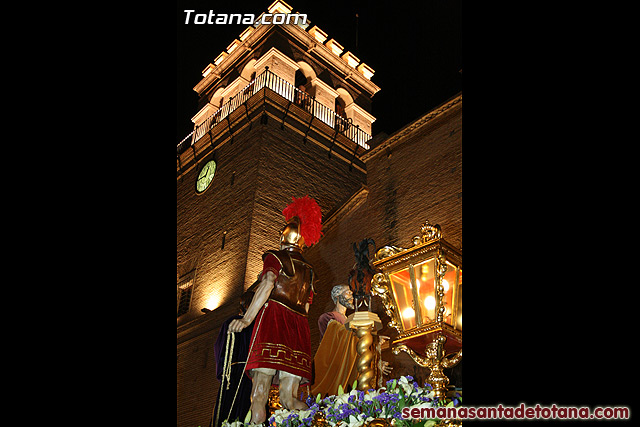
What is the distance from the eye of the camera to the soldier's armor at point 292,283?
7.11 metres

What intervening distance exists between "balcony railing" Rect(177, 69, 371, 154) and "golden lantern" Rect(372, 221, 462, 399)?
1188 centimetres

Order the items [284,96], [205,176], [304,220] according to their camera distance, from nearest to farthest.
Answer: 1. [304,220]
2. [284,96]
3. [205,176]

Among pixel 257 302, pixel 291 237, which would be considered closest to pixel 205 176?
pixel 291 237

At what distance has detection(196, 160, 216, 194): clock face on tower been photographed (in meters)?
18.1

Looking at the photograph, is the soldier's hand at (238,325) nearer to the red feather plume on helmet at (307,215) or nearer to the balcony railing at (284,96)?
the red feather plume on helmet at (307,215)

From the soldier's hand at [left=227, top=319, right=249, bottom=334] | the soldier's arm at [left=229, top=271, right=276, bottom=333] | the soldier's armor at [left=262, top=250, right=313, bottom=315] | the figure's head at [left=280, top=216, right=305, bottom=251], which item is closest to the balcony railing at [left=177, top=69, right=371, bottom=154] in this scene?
the figure's head at [left=280, top=216, right=305, bottom=251]

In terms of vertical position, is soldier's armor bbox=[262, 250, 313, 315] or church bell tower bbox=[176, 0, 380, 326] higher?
church bell tower bbox=[176, 0, 380, 326]

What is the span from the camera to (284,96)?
18.2m

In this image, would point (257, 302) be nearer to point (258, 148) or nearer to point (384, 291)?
point (384, 291)

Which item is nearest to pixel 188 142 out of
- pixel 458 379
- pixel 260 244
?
pixel 260 244

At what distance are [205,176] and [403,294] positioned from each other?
12.8 metres

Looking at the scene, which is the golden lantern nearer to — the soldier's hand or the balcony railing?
the soldier's hand

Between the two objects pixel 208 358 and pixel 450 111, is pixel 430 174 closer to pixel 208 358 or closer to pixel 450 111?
pixel 450 111

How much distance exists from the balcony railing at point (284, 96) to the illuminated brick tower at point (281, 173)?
43 millimetres
